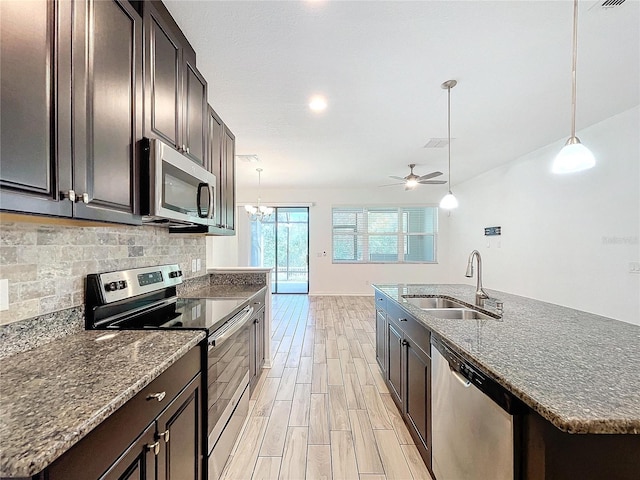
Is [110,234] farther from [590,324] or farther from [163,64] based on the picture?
[590,324]

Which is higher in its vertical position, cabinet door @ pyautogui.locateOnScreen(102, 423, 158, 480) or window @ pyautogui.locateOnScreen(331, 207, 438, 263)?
window @ pyautogui.locateOnScreen(331, 207, 438, 263)

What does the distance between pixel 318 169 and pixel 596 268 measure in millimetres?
4192

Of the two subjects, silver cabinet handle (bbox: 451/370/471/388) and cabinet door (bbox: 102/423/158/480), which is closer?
cabinet door (bbox: 102/423/158/480)

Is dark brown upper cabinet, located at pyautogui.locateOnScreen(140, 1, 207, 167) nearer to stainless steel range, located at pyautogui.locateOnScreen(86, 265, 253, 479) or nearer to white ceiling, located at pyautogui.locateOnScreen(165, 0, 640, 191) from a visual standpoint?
white ceiling, located at pyautogui.locateOnScreen(165, 0, 640, 191)

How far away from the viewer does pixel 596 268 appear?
352 centimetres

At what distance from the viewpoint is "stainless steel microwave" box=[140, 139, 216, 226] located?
1394 millimetres

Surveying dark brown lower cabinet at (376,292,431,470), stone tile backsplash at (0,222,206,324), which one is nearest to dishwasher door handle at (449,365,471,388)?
dark brown lower cabinet at (376,292,431,470)

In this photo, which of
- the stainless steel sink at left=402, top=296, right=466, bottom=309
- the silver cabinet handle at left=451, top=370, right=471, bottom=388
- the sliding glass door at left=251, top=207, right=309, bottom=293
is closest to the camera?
the silver cabinet handle at left=451, top=370, right=471, bottom=388

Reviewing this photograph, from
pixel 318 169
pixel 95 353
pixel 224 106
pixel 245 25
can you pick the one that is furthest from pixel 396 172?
pixel 95 353

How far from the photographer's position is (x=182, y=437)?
50.4 inches

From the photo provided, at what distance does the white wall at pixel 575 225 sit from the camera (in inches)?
125

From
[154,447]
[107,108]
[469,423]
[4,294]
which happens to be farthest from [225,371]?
[107,108]

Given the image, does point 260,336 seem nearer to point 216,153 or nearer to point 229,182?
point 229,182

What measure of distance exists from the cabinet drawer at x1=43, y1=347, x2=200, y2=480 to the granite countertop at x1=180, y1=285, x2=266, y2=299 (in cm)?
119
